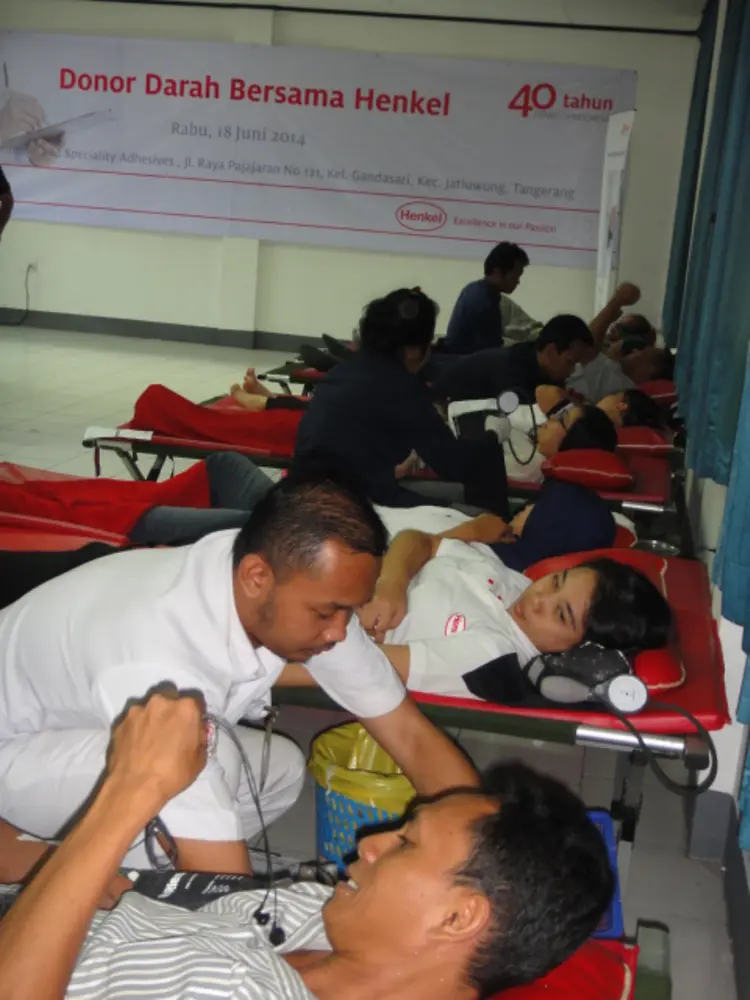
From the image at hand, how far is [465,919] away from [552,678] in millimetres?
1064

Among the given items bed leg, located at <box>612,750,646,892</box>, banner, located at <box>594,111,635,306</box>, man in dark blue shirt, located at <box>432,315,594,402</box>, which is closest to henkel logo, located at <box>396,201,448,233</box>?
banner, located at <box>594,111,635,306</box>

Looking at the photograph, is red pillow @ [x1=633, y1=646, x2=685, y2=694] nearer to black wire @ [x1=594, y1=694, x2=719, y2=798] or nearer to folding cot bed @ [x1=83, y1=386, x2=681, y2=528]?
black wire @ [x1=594, y1=694, x2=719, y2=798]

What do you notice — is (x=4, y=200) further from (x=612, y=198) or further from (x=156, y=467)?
(x=612, y=198)

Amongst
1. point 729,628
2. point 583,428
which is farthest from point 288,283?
point 729,628

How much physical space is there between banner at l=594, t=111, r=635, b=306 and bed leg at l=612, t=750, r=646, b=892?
564cm

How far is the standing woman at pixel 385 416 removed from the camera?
304cm

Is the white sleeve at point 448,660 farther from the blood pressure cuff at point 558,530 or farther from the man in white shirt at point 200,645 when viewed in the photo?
the blood pressure cuff at point 558,530

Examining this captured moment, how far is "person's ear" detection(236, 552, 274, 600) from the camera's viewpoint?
1.43 metres

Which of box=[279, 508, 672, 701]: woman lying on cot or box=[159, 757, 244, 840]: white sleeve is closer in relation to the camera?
box=[159, 757, 244, 840]: white sleeve

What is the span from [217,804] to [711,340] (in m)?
2.03

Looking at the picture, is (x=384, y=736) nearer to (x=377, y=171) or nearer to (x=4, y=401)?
(x=4, y=401)

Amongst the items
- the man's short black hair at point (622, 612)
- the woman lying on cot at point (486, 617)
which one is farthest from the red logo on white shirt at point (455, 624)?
the man's short black hair at point (622, 612)

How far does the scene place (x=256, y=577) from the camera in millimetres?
1433

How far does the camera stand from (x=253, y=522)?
149cm
